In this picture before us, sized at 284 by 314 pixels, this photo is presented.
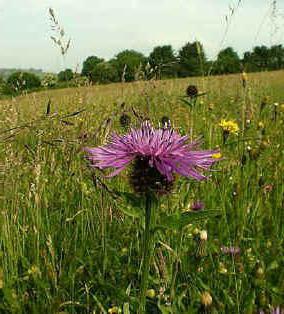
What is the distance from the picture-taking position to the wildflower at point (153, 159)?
0.96 meters

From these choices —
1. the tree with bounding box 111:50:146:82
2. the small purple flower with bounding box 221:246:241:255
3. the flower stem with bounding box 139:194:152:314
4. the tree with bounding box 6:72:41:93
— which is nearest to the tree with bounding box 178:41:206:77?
the tree with bounding box 111:50:146:82

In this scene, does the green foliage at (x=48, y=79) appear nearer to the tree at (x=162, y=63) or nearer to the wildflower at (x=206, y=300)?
the tree at (x=162, y=63)

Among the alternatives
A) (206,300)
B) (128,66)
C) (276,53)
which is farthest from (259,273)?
(276,53)

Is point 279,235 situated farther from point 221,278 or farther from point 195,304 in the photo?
point 195,304

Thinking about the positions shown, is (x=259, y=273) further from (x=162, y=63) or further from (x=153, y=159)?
(x=162, y=63)

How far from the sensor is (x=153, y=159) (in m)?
0.97

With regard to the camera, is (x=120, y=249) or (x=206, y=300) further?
(x=120, y=249)

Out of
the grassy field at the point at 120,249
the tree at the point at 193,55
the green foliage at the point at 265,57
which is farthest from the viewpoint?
the green foliage at the point at 265,57

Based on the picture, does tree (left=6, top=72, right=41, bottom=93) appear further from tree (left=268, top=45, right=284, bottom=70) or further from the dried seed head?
tree (left=268, top=45, right=284, bottom=70)

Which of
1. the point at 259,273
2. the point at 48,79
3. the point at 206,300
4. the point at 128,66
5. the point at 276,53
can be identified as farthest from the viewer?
the point at 276,53

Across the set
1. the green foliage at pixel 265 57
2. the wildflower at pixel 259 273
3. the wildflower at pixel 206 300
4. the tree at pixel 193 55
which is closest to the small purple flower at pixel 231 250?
the wildflower at pixel 259 273

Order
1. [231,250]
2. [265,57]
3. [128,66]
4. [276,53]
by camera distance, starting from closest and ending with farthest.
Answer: [231,250] → [128,66] → [276,53] → [265,57]

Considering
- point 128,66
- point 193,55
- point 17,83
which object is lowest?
point 17,83

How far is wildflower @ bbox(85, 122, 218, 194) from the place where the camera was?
958 mm
